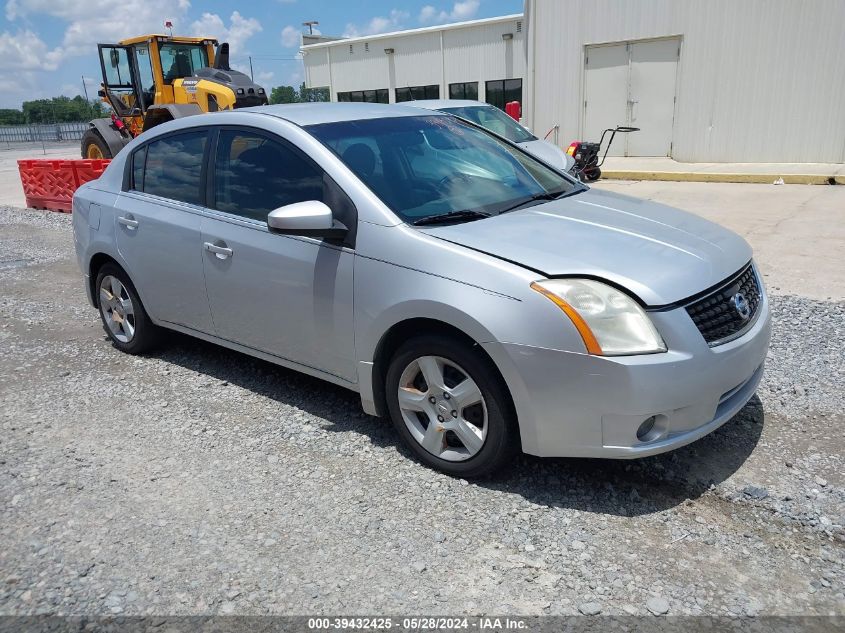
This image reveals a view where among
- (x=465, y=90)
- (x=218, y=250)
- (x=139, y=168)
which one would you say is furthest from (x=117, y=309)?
(x=465, y=90)

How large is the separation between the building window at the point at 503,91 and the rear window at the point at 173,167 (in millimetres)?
21383

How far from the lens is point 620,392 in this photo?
2807 mm

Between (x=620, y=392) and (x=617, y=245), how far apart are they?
0.75m

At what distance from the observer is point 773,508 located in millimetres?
3051

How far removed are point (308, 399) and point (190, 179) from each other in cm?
159

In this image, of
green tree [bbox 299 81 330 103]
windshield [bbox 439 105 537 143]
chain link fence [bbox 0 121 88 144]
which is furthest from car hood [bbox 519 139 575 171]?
chain link fence [bbox 0 121 88 144]

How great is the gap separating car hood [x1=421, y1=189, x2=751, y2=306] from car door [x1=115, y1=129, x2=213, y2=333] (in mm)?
1754

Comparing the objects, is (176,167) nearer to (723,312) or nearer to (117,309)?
(117,309)

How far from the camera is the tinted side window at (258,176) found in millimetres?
3768

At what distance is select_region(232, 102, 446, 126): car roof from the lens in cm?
400

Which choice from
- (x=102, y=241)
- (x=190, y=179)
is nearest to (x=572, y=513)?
(x=190, y=179)

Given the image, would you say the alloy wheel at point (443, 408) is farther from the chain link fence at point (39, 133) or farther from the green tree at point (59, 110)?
the green tree at point (59, 110)

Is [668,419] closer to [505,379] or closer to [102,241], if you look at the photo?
[505,379]

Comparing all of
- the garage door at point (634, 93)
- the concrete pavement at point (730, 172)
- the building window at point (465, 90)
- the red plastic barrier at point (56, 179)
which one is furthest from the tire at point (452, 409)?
the building window at point (465, 90)
